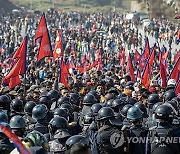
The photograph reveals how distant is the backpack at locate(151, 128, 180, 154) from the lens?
21.4ft

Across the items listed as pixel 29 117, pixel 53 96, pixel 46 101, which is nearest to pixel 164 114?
pixel 29 117

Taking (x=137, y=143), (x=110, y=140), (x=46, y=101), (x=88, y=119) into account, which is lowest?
(x=46, y=101)

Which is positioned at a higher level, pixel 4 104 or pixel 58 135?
pixel 58 135

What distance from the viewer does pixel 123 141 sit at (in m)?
6.44

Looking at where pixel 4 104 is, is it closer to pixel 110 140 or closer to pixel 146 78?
pixel 110 140

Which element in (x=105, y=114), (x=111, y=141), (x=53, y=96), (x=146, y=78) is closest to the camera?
(x=111, y=141)

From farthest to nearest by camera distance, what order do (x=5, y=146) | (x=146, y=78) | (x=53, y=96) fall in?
(x=146, y=78), (x=53, y=96), (x=5, y=146)

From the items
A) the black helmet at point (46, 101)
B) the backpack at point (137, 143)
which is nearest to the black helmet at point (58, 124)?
the backpack at point (137, 143)

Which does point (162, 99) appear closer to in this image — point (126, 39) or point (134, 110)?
point (134, 110)

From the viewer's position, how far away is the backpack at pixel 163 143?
653 cm

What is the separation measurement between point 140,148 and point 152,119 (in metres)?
1.56

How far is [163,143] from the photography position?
21.5 feet

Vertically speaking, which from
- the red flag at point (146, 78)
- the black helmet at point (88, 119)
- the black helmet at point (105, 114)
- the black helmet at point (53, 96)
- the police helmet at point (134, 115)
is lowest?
the red flag at point (146, 78)

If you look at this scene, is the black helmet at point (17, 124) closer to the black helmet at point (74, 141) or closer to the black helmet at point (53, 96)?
the black helmet at point (74, 141)
